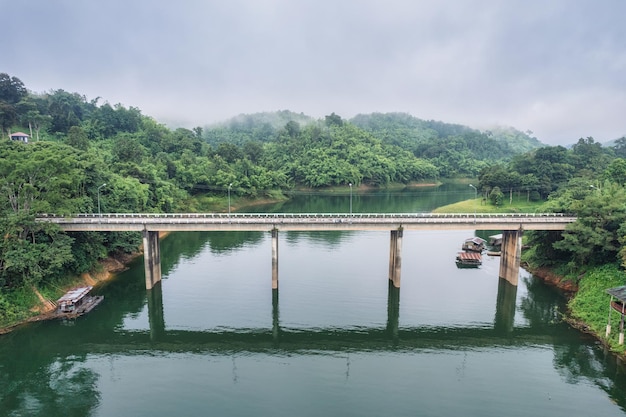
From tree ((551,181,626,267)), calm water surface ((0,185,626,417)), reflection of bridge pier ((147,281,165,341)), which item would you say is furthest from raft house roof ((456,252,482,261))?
reflection of bridge pier ((147,281,165,341))

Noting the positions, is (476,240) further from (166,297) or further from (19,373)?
(19,373)

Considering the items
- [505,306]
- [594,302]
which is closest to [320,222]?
[505,306]

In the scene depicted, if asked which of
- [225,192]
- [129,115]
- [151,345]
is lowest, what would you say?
[151,345]

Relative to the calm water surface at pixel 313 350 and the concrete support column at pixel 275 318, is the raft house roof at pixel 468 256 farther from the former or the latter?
the concrete support column at pixel 275 318

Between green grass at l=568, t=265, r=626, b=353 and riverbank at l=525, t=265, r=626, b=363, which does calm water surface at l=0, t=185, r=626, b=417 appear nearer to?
riverbank at l=525, t=265, r=626, b=363

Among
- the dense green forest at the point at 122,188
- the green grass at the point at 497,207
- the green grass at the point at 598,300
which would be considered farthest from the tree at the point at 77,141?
the green grass at the point at 598,300

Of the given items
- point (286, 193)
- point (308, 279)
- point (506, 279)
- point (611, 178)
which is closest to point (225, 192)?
point (286, 193)
